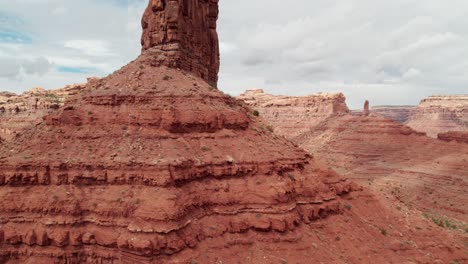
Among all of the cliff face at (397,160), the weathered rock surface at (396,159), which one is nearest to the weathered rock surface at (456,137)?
the cliff face at (397,160)

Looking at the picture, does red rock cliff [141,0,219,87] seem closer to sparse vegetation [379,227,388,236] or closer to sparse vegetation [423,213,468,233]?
sparse vegetation [379,227,388,236]

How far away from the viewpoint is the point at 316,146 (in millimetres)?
103750

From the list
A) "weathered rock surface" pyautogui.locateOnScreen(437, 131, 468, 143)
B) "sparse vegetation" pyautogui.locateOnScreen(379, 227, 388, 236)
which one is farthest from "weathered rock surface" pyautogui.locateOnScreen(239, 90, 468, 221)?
"sparse vegetation" pyautogui.locateOnScreen(379, 227, 388, 236)

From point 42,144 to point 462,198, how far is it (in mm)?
56877

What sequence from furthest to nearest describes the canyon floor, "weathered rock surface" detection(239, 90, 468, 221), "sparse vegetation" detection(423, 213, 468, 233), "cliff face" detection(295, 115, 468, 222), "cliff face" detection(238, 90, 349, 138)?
1. "cliff face" detection(238, 90, 349, 138)
2. "weathered rock surface" detection(239, 90, 468, 221)
3. "cliff face" detection(295, 115, 468, 222)
4. the canyon floor
5. "sparse vegetation" detection(423, 213, 468, 233)

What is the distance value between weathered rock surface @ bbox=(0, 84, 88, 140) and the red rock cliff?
6514 centimetres

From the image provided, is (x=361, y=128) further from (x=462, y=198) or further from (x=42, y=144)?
(x=42, y=144)

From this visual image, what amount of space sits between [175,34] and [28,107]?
83.6 m

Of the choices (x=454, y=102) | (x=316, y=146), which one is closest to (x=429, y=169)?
(x=316, y=146)

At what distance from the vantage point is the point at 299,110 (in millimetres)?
128625

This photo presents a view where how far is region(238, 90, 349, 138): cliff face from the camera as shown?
121m

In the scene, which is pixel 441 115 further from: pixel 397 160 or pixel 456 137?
pixel 397 160

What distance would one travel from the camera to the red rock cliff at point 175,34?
30.0 m

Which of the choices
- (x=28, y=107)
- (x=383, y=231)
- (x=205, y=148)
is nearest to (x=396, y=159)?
(x=383, y=231)
